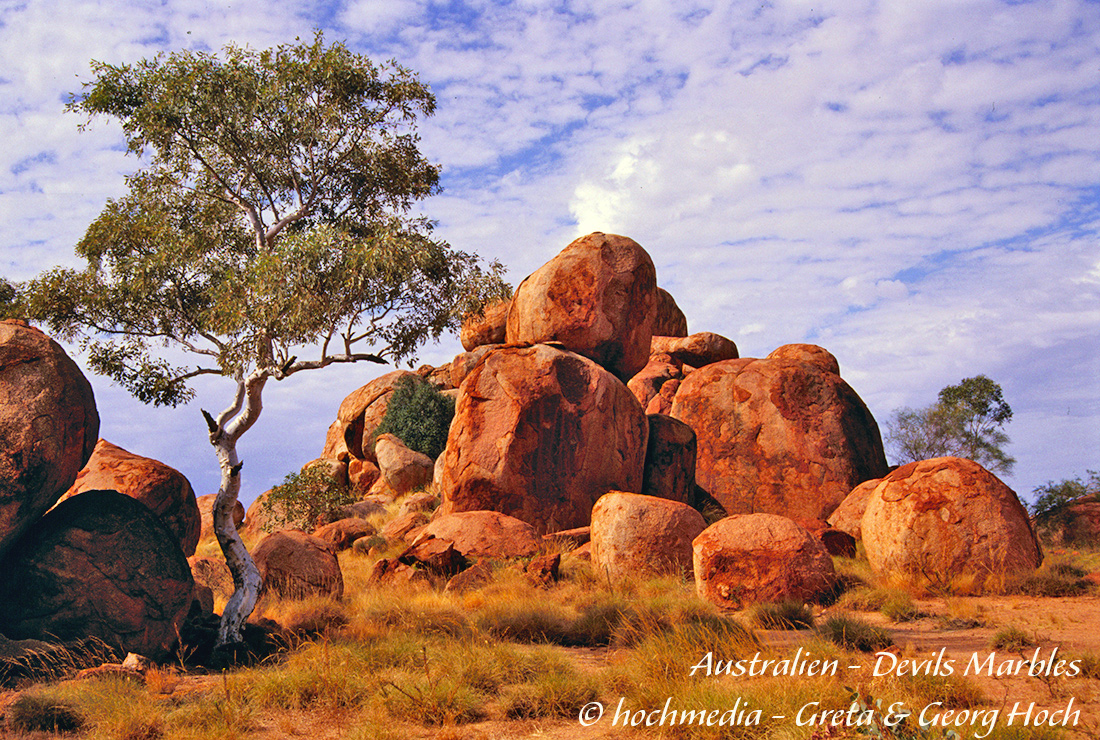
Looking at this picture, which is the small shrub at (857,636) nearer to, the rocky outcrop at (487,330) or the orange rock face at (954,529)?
the orange rock face at (954,529)

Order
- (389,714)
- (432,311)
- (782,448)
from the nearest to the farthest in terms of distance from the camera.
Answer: (389,714) < (432,311) < (782,448)

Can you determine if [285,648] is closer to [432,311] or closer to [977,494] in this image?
[432,311]

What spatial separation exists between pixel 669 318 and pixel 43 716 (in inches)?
1086

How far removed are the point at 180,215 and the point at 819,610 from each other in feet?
39.8

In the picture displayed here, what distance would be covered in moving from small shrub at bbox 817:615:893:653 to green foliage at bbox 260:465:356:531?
1793 centimetres

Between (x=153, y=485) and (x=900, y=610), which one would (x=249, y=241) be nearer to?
(x=153, y=485)

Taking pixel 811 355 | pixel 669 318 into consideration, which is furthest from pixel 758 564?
pixel 669 318

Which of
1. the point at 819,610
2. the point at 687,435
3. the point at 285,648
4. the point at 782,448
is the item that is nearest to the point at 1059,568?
the point at 819,610

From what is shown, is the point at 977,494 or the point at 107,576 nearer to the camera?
the point at 107,576

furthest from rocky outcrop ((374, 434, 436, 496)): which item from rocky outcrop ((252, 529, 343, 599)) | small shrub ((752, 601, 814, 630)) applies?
small shrub ((752, 601, 814, 630))

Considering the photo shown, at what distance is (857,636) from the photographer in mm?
8695

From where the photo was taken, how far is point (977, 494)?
12250 millimetres

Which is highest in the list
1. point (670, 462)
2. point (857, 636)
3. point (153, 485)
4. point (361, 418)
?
point (361, 418)

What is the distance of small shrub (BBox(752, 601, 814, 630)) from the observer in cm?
984
